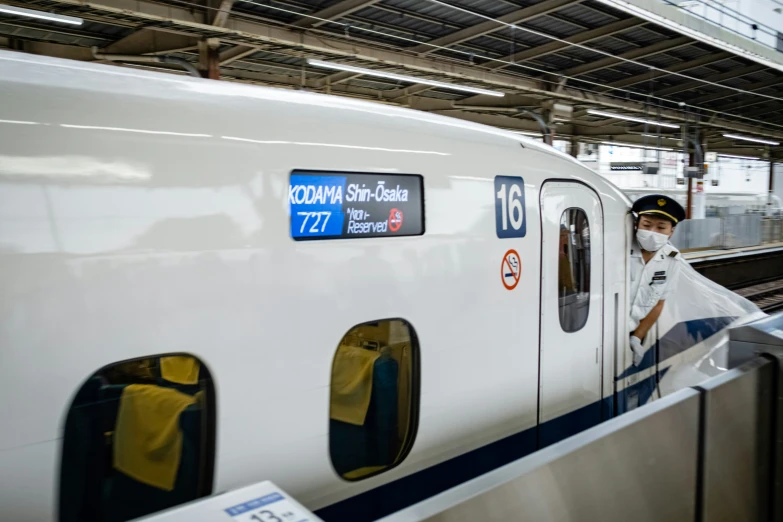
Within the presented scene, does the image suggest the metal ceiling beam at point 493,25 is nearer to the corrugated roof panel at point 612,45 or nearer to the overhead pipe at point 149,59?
the corrugated roof panel at point 612,45

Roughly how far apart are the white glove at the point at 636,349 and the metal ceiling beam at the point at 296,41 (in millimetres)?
9619

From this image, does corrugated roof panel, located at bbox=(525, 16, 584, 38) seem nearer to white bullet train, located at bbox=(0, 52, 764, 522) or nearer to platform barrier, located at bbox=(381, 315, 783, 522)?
white bullet train, located at bbox=(0, 52, 764, 522)

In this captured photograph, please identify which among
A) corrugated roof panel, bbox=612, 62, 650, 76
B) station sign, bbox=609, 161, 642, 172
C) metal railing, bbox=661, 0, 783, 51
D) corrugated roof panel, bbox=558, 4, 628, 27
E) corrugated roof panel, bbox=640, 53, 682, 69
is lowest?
station sign, bbox=609, 161, 642, 172

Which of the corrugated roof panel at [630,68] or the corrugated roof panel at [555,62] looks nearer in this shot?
the corrugated roof panel at [555,62]

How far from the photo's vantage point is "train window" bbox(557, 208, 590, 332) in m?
4.12

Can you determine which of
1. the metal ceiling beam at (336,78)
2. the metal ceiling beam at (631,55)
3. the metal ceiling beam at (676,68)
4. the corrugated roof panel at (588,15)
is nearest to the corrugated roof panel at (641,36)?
the metal ceiling beam at (631,55)

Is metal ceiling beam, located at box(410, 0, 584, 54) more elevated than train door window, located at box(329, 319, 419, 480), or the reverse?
metal ceiling beam, located at box(410, 0, 584, 54)

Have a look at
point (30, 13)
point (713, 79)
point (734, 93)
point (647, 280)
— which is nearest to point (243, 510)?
point (647, 280)

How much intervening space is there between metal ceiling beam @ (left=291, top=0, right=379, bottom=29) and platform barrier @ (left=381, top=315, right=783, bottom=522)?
400 inches

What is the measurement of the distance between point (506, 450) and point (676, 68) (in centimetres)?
1704

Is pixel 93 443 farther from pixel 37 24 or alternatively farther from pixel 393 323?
pixel 37 24

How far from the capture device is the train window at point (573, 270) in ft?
13.5

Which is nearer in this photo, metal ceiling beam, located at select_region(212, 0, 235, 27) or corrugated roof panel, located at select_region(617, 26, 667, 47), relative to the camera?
metal ceiling beam, located at select_region(212, 0, 235, 27)

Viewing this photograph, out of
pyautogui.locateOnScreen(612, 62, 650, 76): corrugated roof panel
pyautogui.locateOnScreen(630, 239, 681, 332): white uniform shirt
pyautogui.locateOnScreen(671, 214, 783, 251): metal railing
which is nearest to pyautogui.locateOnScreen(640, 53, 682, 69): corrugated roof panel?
pyautogui.locateOnScreen(612, 62, 650, 76): corrugated roof panel
